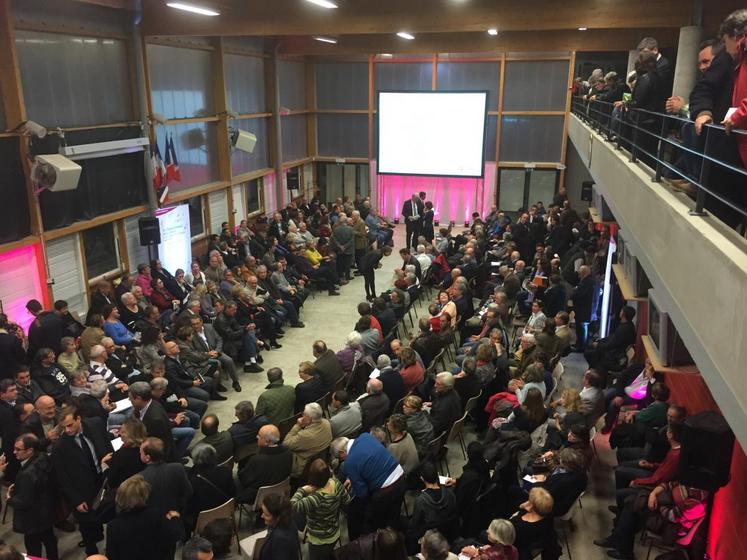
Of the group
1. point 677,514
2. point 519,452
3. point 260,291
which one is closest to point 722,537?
point 677,514

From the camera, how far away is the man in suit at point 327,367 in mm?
6504

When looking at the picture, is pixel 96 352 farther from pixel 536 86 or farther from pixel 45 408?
pixel 536 86

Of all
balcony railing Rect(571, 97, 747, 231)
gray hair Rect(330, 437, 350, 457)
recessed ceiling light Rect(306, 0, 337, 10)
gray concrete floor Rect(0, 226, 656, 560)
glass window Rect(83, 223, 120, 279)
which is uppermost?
recessed ceiling light Rect(306, 0, 337, 10)

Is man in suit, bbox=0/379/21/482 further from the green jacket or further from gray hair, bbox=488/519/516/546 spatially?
gray hair, bbox=488/519/516/546

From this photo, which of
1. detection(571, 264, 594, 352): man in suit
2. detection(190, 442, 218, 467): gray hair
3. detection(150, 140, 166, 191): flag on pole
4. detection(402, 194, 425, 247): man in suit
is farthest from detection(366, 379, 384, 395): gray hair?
detection(402, 194, 425, 247): man in suit

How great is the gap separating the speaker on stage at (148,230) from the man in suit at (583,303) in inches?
268

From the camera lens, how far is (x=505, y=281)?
9.52 meters

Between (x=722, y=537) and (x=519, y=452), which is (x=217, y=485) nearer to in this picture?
(x=519, y=452)

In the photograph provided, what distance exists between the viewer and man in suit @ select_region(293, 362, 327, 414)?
6.16 m

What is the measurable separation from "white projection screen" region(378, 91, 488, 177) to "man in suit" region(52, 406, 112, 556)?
13.4 metres

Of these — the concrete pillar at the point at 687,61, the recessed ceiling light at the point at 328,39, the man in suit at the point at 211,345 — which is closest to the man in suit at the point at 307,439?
the man in suit at the point at 211,345

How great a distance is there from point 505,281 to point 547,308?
2.79 feet

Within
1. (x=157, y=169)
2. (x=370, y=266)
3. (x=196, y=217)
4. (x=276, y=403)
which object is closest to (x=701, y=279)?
(x=276, y=403)

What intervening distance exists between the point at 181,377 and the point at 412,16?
600cm
